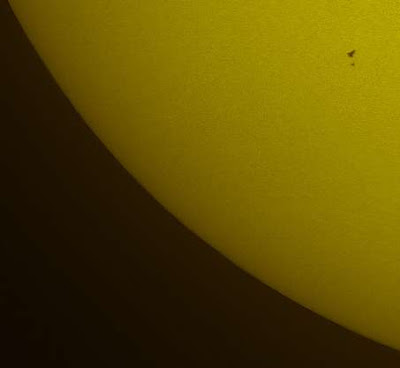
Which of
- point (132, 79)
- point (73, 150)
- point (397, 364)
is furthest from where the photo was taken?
point (132, 79)

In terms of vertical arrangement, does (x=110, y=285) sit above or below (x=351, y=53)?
below

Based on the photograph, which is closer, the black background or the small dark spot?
the black background

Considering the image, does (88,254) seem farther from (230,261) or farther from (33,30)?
(33,30)

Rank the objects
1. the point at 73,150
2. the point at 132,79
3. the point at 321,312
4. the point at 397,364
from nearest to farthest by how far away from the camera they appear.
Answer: the point at 73,150
the point at 397,364
the point at 321,312
the point at 132,79

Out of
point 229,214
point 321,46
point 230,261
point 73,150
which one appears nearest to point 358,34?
point 321,46

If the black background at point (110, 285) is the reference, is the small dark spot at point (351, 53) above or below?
above

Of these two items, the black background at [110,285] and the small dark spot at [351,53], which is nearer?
the black background at [110,285]

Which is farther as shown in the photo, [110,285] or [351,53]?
[351,53]

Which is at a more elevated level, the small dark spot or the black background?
the small dark spot
